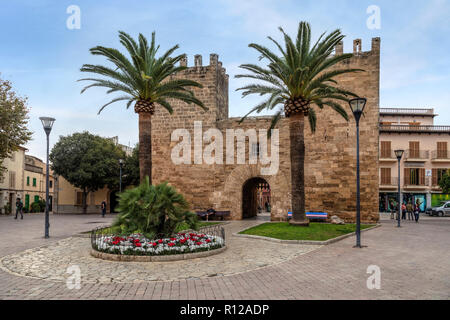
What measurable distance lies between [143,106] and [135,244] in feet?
26.9

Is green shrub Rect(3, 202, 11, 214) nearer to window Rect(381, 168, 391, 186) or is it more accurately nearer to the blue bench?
the blue bench

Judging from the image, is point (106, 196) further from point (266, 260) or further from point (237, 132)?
point (266, 260)

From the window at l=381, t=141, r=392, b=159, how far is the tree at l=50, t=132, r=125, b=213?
28.8 metres

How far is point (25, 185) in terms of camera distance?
40.9 meters

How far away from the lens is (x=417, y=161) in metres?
38.4

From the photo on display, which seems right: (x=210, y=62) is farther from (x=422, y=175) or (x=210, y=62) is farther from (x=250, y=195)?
(x=422, y=175)

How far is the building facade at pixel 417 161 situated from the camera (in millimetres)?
38469

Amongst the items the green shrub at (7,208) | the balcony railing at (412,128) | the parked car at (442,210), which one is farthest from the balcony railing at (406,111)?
the green shrub at (7,208)

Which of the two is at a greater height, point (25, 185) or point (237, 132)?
point (237, 132)

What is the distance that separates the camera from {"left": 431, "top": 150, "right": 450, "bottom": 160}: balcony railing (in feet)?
126

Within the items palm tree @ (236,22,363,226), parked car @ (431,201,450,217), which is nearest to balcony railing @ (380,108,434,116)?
parked car @ (431,201,450,217)

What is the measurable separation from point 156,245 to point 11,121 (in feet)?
74.5

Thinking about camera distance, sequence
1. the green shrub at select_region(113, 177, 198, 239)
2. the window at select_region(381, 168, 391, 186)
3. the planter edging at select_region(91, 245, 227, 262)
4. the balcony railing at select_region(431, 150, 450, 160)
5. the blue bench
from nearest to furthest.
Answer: the planter edging at select_region(91, 245, 227, 262)
the green shrub at select_region(113, 177, 198, 239)
the blue bench
the balcony railing at select_region(431, 150, 450, 160)
the window at select_region(381, 168, 391, 186)
